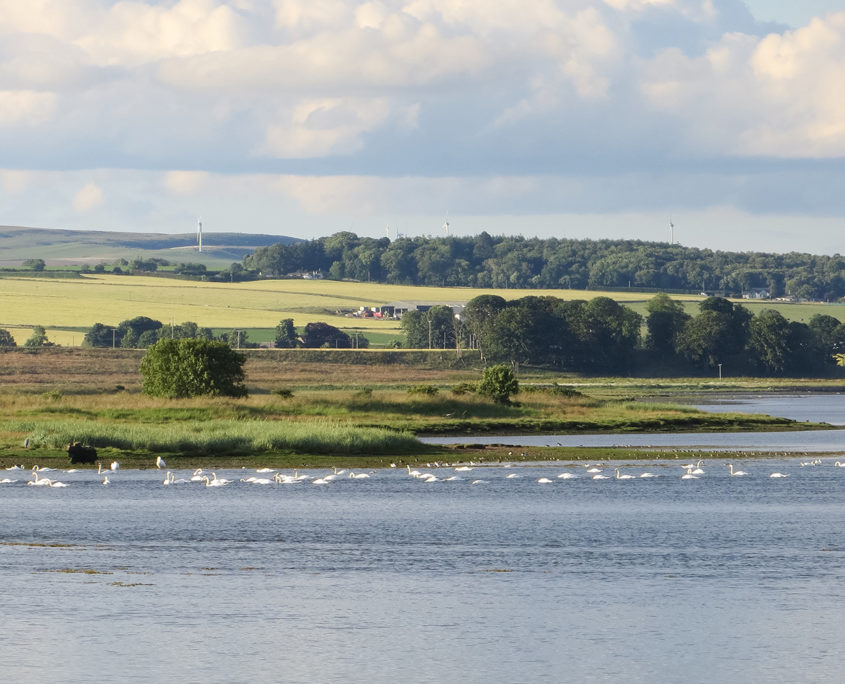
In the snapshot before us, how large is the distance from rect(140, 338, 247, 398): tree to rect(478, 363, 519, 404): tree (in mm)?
16715

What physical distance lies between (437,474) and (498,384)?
40235mm

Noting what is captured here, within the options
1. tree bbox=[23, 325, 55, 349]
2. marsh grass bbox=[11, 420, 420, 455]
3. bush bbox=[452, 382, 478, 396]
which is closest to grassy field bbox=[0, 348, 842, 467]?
marsh grass bbox=[11, 420, 420, 455]

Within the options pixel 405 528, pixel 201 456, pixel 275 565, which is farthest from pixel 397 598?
pixel 201 456

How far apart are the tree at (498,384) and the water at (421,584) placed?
45049 millimetres

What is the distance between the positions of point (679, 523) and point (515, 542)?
21.6 feet

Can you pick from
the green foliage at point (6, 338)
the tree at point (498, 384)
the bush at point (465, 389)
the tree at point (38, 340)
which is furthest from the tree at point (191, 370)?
the green foliage at point (6, 338)

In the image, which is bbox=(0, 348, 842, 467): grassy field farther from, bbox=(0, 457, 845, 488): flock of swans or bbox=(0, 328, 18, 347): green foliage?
bbox=(0, 328, 18, 347): green foliage

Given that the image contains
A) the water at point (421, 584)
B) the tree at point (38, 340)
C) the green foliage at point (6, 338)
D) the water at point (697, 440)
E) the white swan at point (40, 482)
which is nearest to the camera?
the water at point (421, 584)

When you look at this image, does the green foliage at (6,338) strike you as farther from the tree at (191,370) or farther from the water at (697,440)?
the water at (697,440)

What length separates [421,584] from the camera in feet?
108

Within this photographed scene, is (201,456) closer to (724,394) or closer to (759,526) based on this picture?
(759,526)

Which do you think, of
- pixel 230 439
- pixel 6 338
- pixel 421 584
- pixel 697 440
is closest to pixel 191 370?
pixel 230 439

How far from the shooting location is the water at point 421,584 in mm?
24969

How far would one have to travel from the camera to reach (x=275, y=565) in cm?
3584
